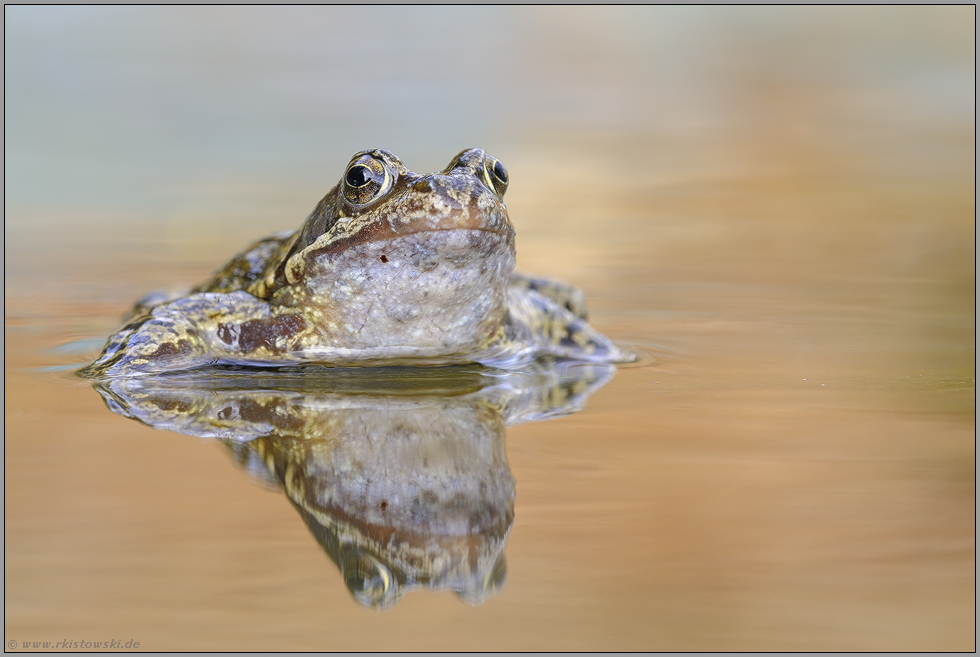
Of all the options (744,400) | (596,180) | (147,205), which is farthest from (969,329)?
(147,205)

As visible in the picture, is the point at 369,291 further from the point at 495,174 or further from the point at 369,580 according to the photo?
the point at 369,580

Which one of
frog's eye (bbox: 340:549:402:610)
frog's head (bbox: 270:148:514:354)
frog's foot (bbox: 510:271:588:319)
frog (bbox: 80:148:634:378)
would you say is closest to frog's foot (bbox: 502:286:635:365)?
frog (bbox: 80:148:634:378)

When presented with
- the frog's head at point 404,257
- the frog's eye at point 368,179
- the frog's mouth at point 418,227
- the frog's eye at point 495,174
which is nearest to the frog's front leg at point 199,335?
the frog's head at point 404,257

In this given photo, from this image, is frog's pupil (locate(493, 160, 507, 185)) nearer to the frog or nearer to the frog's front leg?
the frog

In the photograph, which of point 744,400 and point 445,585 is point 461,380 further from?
point 445,585

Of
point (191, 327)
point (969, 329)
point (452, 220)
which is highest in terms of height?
point (452, 220)

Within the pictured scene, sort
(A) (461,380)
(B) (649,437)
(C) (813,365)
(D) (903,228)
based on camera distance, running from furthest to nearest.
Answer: (D) (903,228)
(C) (813,365)
(A) (461,380)
(B) (649,437)
